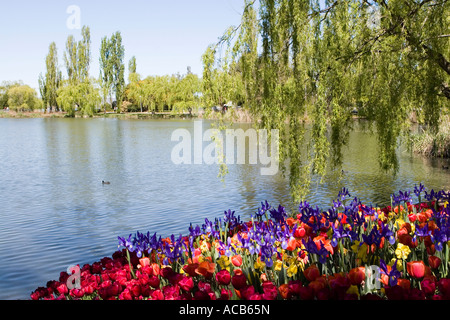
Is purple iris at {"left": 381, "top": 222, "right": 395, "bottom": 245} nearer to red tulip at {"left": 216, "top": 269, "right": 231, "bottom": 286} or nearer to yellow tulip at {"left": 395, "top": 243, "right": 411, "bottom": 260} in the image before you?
yellow tulip at {"left": 395, "top": 243, "right": 411, "bottom": 260}

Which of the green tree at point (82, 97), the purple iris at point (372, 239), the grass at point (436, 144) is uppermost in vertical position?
the green tree at point (82, 97)

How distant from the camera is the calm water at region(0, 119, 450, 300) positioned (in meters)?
6.14

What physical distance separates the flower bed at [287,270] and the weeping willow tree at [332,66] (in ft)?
6.24

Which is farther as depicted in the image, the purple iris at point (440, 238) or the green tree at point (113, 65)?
the green tree at point (113, 65)

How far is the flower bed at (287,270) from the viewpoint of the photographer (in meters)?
2.57

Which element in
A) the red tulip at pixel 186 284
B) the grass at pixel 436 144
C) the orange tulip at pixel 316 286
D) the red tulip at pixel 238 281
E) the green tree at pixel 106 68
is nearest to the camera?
the orange tulip at pixel 316 286

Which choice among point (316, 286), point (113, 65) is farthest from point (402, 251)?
point (113, 65)

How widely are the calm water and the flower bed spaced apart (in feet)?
6.64

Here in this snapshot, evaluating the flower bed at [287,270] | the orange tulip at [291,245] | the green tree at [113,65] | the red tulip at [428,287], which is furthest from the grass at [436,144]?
the green tree at [113,65]

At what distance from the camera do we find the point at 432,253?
10.3ft

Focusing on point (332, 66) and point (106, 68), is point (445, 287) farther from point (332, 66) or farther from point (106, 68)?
point (106, 68)

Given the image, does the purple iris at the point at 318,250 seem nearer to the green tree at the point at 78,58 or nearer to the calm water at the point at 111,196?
the calm water at the point at 111,196

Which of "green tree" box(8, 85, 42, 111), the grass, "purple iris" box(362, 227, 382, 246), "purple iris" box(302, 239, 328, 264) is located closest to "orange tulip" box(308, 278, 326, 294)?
"purple iris" box(302, 239, 328, 264)
